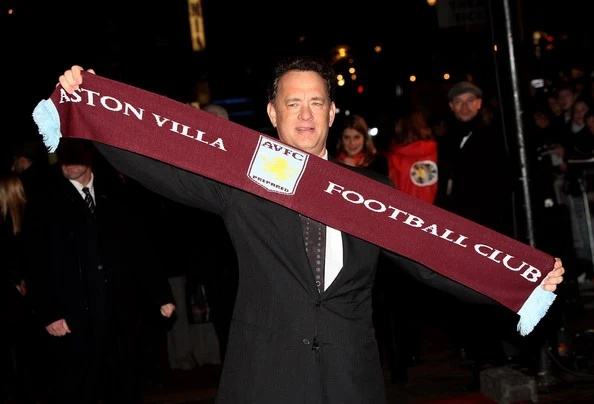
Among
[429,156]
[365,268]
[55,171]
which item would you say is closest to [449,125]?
[429,156]

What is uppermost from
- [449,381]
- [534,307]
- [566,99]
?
[566,99]

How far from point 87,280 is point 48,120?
9.77 feet

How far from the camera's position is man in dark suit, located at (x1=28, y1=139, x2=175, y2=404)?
6.29 metres

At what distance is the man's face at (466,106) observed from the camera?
8406 millimetres

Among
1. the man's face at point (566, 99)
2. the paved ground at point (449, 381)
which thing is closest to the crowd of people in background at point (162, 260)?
the paved ground at point (449, 381)

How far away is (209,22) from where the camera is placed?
40.5m

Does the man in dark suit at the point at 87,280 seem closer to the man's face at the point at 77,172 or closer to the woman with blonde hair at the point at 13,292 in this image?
the man's face at the point at 77,172

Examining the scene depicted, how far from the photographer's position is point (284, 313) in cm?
340

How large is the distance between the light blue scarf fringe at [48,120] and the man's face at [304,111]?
0.86 m

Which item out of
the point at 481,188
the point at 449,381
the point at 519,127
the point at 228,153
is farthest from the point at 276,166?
the point at 449,381

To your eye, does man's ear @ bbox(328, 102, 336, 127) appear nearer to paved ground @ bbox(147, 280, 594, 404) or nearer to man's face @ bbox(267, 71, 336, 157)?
man's face @ bbox(267, 71, 336, 157)

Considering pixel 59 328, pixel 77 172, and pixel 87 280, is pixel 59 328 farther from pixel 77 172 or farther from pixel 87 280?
pixel 77 172

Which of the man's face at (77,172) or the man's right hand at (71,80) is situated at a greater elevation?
the man's face at (77,172)

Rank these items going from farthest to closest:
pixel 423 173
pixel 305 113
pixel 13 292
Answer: pixel 423 173, pixel 13 292, pixel 305 113
